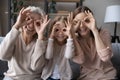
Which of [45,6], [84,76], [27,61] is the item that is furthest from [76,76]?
[45,6]

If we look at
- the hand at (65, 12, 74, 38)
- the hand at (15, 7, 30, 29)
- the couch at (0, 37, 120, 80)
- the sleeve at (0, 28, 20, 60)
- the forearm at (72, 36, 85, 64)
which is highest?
the hand at (15, 7, 30, 29)

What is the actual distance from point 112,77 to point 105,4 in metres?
2.60

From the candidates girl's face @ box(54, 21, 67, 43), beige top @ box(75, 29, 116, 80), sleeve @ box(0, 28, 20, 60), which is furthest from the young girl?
sleeve @ box(0, 28, 20, 60)

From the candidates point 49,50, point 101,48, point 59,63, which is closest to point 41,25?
point 49,50

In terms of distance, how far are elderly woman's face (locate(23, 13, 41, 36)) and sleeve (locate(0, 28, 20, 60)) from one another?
85mm

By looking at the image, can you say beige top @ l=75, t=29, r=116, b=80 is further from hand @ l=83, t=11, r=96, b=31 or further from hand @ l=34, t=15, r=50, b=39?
hand @ l=34, t=15, r=50, b=39

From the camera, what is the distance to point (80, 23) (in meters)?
1.61

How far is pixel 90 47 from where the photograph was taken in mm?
1674

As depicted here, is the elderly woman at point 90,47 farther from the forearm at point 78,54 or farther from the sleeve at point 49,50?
the sleeve at point 49,50

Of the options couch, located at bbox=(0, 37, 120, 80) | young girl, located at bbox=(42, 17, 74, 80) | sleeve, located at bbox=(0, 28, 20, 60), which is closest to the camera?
sleeve, located at bbox=(0, 28, 20, 60)

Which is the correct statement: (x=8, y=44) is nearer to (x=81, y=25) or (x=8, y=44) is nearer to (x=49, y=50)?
(x=49, y=50)

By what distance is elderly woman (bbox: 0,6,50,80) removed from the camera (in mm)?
1535

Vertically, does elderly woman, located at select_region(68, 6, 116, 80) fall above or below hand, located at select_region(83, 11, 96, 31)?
below

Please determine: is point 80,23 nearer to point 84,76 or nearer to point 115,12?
point 84,76
